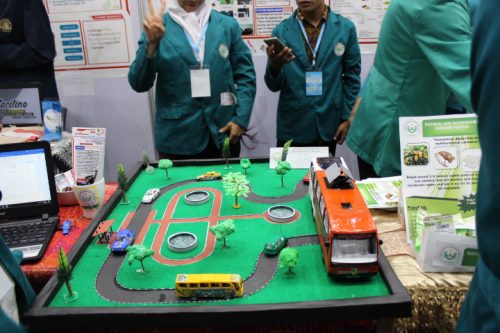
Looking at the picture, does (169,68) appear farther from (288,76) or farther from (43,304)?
(43,304)

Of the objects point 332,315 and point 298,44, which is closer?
point 332,315

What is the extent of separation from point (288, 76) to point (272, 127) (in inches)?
33.8

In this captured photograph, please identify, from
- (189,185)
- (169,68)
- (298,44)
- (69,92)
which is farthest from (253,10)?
(189,185)

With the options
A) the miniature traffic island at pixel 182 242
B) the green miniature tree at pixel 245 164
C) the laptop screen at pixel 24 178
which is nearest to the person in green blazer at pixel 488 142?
the miniature traffic island at pixel 182 242

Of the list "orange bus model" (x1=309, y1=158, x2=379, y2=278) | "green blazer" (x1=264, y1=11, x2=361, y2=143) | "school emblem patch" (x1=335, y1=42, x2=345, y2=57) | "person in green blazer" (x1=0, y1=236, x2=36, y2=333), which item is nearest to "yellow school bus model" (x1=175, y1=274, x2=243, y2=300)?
"orange bus model" (x1=309, y1=158, x2=379, y2=278)

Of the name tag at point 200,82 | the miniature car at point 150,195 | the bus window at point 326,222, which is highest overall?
the name tag at point 200,82

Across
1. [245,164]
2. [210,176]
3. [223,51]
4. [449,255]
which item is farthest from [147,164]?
[449,255]

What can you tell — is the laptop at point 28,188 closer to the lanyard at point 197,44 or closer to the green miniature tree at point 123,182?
the green miniature tree at point 123,182

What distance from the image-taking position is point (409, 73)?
1601 millimetres

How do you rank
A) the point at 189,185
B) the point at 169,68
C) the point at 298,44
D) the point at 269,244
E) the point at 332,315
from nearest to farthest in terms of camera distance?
the point at 332,315 → the point at 269,244 → the point at 189,185 → the point at 169,68 → the point at 298,44

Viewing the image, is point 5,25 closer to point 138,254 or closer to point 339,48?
point 339,48

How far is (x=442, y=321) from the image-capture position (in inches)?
41.5

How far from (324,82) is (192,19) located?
33.0 inches

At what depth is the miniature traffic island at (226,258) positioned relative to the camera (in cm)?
100
